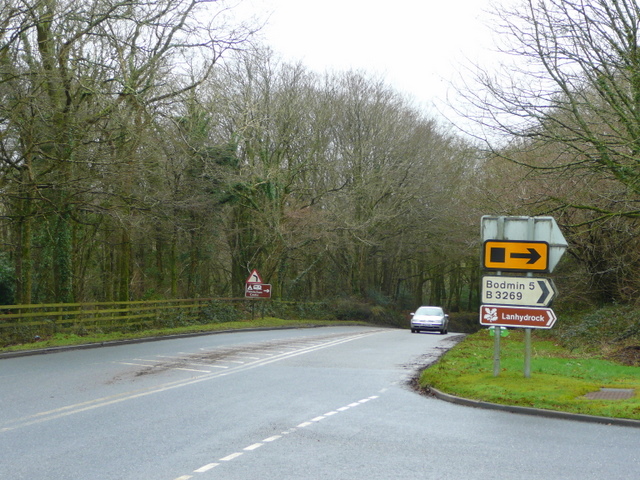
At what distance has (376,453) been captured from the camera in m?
8.05

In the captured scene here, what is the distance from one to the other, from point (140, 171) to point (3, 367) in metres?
9.31

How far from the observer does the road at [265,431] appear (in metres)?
7.21

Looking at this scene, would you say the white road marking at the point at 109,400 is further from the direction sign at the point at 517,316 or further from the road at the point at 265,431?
the direction sign at the point at 517,316

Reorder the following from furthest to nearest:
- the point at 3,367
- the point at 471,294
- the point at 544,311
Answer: the point at 471,294 < the point at 3,367 < the point at 544,311

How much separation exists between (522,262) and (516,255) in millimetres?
188

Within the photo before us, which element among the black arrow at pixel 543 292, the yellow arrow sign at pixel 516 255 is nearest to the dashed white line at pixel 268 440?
the yellow arrow sign at pixel 516 255

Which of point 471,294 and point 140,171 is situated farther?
point 471,294

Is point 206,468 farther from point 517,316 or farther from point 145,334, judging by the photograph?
point 145,334

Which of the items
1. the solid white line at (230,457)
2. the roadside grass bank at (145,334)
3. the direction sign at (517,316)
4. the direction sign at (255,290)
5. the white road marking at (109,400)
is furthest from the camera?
the direction sign at (255,290)

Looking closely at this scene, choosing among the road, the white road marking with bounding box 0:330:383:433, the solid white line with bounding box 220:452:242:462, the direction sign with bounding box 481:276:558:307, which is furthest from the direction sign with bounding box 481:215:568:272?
the solid white line with bounding box 220:452:242:462

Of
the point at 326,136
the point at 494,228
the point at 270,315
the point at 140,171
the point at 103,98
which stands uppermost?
the point at 326,136

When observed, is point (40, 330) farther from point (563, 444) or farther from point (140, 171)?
point (563, 444)

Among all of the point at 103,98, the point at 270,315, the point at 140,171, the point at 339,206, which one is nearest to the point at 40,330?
the point at 140,171

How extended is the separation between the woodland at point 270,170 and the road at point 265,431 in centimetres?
761
